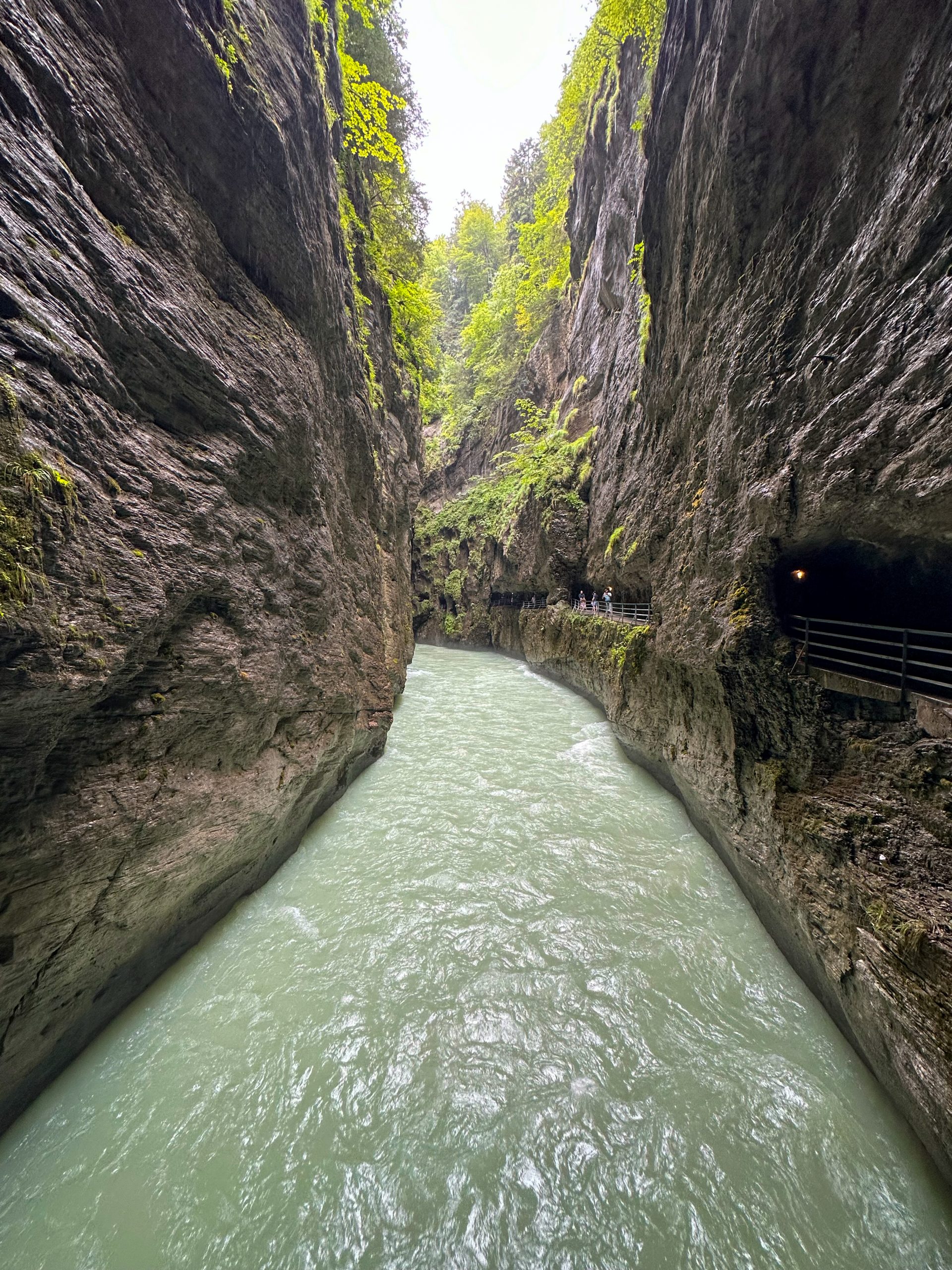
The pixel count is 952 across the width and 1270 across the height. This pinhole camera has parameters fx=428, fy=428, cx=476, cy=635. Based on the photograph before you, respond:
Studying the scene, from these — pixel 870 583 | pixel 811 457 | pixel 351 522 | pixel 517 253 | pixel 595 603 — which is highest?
pixel 517 253

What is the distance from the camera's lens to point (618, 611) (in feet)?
46.5

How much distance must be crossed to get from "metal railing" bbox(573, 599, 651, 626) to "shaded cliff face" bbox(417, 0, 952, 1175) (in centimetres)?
260

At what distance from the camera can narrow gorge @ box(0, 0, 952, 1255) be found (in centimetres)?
273

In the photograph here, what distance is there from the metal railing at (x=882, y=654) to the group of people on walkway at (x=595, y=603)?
7873 mm

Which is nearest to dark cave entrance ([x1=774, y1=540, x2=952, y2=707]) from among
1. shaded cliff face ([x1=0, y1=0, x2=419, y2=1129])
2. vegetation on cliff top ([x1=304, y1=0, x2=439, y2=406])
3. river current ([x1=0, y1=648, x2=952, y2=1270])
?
river current ([x1=0, y1=648, x2=952, y2=1270])

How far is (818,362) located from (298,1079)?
7.83 m

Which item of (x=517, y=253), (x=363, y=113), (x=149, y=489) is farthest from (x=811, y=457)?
(x=517, y=253)

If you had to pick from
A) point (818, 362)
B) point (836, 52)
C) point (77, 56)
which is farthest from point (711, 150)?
point (77, 56)

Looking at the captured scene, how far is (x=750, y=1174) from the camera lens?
2.80m

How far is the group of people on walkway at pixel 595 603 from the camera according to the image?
13.9 m

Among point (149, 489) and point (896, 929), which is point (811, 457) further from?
point (149, 489)

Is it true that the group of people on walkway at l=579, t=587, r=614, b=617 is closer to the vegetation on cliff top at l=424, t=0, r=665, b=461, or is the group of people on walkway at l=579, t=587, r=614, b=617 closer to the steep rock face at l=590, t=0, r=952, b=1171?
the steep rock face at l=590, t=0, r=952, b=1171

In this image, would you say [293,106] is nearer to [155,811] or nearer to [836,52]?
[836,52]

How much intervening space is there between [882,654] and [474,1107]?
17.7 ft
